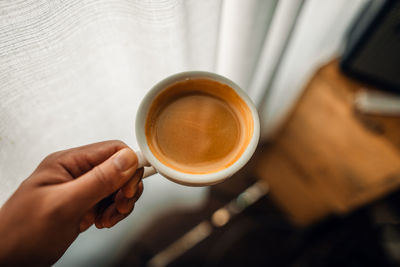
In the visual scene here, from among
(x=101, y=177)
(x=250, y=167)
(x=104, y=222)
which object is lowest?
(x=250, y=167)

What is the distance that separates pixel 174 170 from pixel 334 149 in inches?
30.8

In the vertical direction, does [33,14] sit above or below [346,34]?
above

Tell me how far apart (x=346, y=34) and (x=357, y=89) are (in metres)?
0.19

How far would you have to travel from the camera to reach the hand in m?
0.42

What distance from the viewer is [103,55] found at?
46cm

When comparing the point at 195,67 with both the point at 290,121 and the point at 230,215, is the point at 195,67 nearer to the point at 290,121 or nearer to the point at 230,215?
the point at 290,121

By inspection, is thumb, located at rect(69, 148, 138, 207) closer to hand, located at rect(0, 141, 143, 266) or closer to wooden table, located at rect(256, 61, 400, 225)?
hand, located at rect(0, 141, 143, 266)

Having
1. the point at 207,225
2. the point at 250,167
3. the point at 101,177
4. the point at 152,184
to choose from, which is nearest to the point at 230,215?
the point at 207,225

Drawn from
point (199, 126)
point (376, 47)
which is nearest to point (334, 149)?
point (376, 47)

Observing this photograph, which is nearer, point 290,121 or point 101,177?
point 101,177

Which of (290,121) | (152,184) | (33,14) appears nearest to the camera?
(33,14)

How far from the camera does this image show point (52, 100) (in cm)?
45

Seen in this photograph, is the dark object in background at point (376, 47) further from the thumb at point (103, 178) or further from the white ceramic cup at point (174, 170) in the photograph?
the thumb at point (103, 178)

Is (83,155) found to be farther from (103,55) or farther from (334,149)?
(334,149)
